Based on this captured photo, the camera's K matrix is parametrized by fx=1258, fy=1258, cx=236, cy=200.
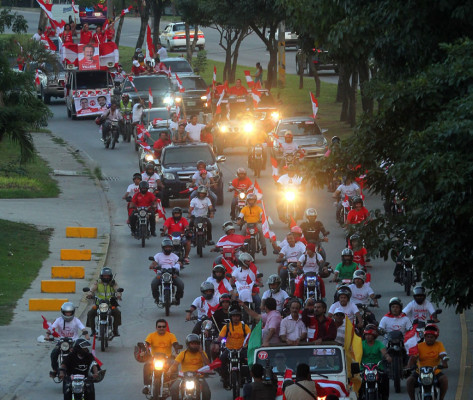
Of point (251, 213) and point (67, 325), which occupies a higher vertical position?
point (67, 325)

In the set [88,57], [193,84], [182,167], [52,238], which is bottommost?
[52,238]

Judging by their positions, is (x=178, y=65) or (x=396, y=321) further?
(x=178, y=65)

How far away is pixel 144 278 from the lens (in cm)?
3034

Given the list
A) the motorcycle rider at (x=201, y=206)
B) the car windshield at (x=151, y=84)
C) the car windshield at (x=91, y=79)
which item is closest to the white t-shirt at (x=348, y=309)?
the motorcycle rider at (x=201, y=206)

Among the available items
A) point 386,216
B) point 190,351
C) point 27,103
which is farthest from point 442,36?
point 27,103

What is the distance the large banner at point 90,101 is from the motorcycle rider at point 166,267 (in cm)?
2801

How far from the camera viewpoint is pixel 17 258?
31.9 meters

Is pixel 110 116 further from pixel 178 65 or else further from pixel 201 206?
pixel 201 206

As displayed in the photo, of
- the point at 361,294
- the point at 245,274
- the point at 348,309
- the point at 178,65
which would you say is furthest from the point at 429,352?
the point at 178,65

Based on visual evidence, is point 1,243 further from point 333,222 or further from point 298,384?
point 298,384

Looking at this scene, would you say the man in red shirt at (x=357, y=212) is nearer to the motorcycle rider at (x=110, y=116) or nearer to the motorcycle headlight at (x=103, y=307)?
the motorcycle headlight at (x=103, y=307)

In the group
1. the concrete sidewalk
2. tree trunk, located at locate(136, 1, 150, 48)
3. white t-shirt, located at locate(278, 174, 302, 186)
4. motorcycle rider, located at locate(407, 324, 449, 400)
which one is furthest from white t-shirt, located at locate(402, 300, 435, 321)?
tree trunk, located at locate(136, 1, 150, 48)

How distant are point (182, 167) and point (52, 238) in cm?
522

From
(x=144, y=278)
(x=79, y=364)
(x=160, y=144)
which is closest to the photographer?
(x=79, y=364)
